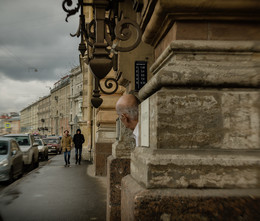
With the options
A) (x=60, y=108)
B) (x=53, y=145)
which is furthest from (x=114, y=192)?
(x=60, y=108)

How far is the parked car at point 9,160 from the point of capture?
35.7 ft

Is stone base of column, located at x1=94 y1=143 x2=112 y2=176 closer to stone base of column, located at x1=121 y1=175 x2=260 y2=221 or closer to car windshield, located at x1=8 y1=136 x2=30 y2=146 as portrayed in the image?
car windshield, located at x1=8 y1=136 x2=30 y2=146

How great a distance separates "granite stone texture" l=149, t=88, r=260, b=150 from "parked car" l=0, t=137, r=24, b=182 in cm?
977

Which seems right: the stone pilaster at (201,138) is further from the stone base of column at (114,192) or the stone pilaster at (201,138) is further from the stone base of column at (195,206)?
the stone base of column at (114,192)

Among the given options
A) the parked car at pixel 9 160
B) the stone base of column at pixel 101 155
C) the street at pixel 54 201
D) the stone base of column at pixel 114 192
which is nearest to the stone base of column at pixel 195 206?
the stone base of column at pixel 114 192

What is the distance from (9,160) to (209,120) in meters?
10.2

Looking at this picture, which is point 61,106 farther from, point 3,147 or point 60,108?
point 3,147

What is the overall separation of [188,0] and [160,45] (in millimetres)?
559

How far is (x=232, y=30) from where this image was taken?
2.38 meters

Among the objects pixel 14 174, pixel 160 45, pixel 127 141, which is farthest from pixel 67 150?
pixel 160 45

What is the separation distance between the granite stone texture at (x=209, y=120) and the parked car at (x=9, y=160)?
9773 millimetres

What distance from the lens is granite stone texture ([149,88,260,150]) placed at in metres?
2.11

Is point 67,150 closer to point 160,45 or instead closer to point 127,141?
point 127,141

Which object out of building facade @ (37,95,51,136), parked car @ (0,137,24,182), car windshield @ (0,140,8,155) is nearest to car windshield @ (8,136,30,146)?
parked car @ (0,137,24,182)
